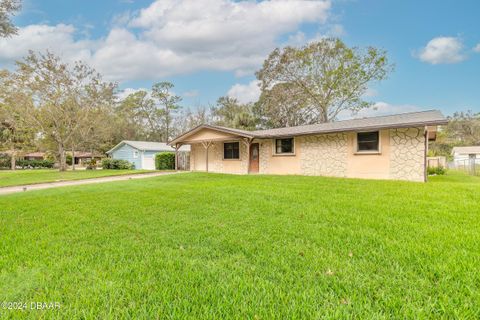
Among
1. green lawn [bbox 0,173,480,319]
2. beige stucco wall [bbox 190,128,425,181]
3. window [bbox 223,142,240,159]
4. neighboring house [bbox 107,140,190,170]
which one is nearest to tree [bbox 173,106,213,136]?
neighboring house [bbox 107,140,190,170]

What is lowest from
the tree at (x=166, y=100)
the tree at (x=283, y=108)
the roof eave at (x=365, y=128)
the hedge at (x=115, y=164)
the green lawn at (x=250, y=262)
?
the green lawn at (x=250, y=262)

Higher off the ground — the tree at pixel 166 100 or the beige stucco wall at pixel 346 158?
the tree at pixel 166 100

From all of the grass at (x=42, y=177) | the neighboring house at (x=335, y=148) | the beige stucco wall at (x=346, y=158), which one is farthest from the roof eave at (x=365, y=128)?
the grass at (x=42, y=177)

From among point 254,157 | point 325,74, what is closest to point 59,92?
point 254,157

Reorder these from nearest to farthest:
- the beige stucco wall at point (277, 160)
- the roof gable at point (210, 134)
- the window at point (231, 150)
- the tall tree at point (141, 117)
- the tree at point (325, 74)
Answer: the beige stucco wall at point (277, 160)
the roof gable at point (210, 134)
the window at point (231, 150)
the tree at point (325, 74)
the tall tree at point (141, 117)

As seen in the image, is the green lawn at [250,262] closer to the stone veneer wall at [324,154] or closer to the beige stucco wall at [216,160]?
the stone veneer wall at [324,154]

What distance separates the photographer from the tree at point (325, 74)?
23875 mm

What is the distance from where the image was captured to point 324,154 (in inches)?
496

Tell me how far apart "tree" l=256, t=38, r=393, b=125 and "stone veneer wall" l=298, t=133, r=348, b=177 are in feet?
46.8

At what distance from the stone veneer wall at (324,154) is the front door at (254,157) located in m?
3.16

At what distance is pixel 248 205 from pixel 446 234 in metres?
3.46

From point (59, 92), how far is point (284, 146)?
64.7 feet

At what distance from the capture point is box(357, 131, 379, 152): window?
11.2 meters

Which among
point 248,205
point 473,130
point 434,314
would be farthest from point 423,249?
point 473,130
